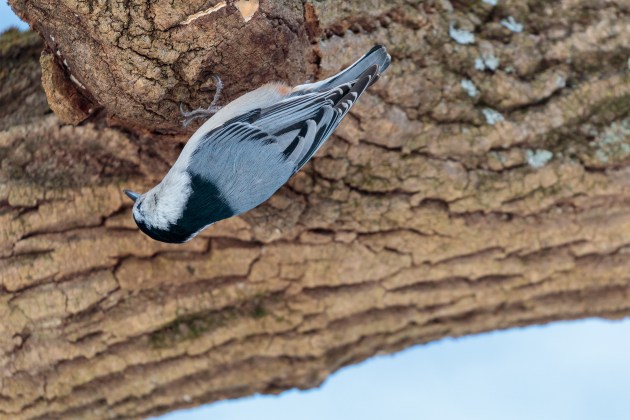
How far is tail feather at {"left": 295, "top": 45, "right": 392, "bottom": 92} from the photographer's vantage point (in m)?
2.54

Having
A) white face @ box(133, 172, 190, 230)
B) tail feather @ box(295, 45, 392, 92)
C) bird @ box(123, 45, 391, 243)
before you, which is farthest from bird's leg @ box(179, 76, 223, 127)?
tail feather @ box(295, 45, 392, 92)

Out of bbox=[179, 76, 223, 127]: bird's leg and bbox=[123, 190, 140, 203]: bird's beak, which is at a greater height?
bbox=[179, 76, 223, 127]: bird's leg

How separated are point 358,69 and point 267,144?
44 centimetres

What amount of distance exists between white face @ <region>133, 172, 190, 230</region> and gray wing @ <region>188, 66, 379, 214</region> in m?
0.07

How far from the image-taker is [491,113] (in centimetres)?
281

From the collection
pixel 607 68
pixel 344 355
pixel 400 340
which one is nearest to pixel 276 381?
pixel 344 355

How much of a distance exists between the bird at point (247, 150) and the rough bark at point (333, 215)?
126 millimetres

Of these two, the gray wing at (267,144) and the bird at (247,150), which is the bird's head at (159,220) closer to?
the bird at (247,150)

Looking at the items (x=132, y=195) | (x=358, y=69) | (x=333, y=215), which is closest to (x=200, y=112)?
(x=132, y=195)

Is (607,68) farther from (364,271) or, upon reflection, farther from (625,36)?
(364,271)

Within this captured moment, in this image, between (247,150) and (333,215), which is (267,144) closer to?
(247,150)

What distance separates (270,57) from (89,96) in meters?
0.70

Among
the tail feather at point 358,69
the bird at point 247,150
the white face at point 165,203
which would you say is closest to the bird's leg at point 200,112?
the bird at point 247,150

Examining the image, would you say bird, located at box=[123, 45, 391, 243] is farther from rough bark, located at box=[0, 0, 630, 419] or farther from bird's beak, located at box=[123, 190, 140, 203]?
rough bark, located at box=[0, 0, 630, 419]
